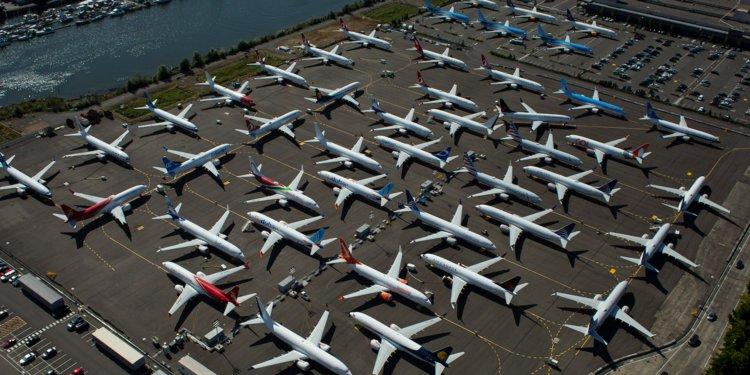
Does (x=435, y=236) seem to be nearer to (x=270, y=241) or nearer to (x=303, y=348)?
(x=270, y=241)

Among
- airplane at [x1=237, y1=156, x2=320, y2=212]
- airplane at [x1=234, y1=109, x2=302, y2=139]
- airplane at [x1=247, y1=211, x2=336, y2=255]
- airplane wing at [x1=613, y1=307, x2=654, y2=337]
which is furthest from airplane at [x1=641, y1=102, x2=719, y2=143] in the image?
airplane at [x1=247, y1=211, x2=336, y2=255]

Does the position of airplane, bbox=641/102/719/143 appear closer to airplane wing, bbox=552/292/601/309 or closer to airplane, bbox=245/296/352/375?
airplane wing, bbox=552/292/601/309

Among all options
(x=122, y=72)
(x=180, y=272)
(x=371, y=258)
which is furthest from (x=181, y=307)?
(x=122, y=72)

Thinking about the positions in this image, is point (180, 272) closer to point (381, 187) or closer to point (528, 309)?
point (381, 187)

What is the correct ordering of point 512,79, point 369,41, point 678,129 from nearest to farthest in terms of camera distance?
point 678,129 < point 512,79 < point 369,41

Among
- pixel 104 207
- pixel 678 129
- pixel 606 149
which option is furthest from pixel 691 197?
pixel 104 207

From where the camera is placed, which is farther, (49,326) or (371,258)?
(371,258)
